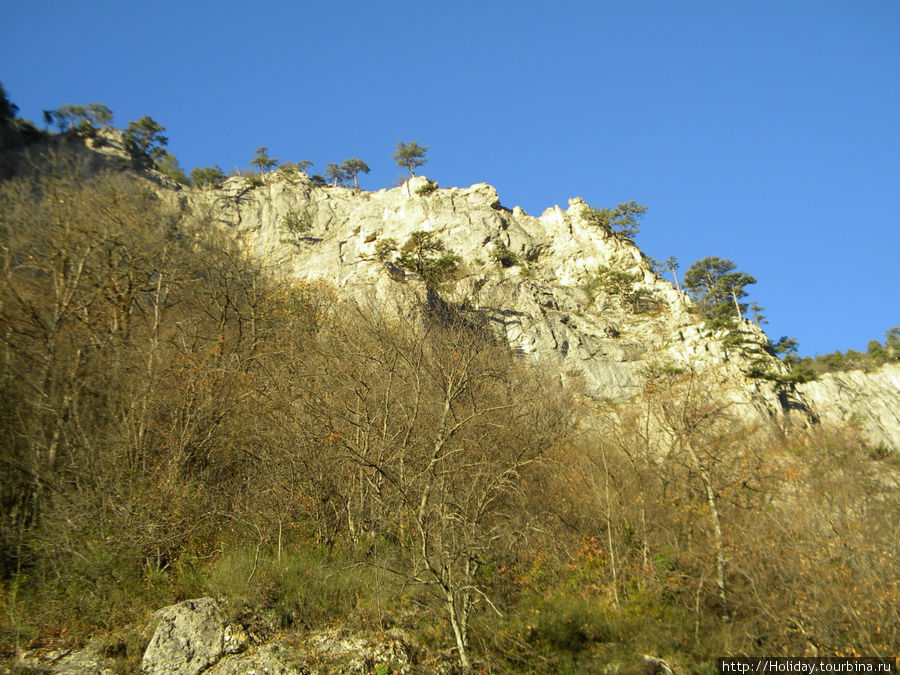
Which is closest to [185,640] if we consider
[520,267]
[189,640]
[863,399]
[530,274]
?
[189,640]

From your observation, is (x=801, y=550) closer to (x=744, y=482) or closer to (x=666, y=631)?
(x=744, y=482)

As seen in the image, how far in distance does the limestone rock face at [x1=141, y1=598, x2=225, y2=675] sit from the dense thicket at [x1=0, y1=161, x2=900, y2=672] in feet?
1.40

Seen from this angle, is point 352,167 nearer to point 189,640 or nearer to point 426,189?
point 426,189

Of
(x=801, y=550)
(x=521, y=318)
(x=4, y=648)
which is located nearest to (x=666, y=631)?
(x=801, y=550)

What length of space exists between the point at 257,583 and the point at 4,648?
307cm

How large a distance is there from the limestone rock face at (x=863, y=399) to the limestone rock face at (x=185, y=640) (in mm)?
35253

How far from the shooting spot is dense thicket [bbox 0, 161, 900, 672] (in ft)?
27.0

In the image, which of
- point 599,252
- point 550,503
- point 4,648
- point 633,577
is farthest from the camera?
point 599,252

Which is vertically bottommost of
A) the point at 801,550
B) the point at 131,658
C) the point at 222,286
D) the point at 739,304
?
the point at 131,658

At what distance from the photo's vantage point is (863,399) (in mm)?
39938

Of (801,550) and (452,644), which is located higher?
(801,550)

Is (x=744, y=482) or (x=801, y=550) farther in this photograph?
(x=744, y=482)

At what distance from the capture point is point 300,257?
49.7 m

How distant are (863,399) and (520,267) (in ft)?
87.7
